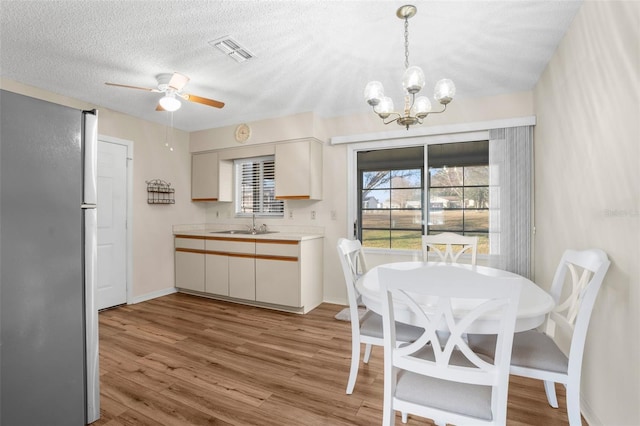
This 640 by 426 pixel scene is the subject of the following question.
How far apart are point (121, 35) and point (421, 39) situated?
2.17 metres

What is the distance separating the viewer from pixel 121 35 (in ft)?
7.20

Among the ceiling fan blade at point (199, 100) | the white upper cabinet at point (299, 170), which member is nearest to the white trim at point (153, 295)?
the white upper cabinet at point (299, 170)

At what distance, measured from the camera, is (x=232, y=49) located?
2.36 m

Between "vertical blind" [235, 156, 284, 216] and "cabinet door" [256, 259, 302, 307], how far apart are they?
971 millimetres

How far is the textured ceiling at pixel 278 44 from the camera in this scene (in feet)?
6.27

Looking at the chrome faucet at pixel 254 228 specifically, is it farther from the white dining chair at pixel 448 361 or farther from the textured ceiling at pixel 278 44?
the white dining chair at pixel 448 361

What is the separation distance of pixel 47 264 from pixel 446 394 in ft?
6.07

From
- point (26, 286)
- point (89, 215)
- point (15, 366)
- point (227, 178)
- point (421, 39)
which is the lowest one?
point (15, 366)

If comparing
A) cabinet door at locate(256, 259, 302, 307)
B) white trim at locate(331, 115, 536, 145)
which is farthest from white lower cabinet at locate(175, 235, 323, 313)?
white trim at locate(331, 115, 536, 145)

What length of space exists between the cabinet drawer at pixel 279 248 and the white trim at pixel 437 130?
4.60 ft

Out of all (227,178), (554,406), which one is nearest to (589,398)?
(554,406)

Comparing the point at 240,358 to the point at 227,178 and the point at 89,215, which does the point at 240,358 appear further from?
the point at 227,178

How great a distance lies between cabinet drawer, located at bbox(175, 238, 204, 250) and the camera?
4227 millimetres

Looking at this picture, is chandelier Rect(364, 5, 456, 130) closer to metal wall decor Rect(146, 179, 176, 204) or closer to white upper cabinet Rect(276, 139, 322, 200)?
white upper cabinet Rect(276, 139, 322, 200)
